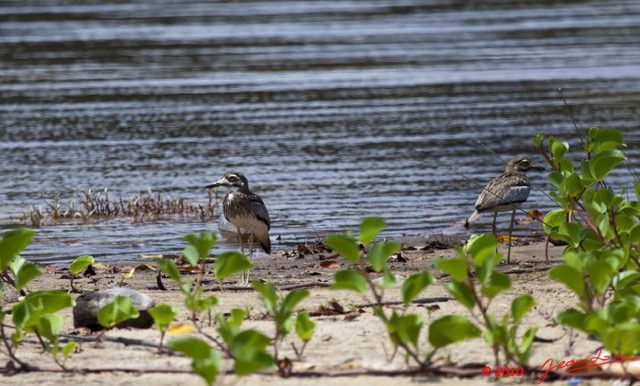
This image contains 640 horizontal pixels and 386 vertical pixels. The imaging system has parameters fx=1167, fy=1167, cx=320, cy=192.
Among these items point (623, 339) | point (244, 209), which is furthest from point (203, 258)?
point (244, 209)

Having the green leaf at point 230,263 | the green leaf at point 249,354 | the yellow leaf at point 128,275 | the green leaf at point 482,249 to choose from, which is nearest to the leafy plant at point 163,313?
the green leaf at point 230,263

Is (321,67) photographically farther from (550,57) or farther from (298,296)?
(298,296)

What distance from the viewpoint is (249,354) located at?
17.7ft

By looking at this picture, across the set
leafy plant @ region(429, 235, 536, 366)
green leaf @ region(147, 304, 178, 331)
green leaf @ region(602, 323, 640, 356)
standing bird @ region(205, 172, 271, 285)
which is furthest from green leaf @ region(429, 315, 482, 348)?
standing bird @ region(205, 172, 271, 285)

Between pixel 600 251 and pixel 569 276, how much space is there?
58cm

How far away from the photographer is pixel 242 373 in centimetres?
532

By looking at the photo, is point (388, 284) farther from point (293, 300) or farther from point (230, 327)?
point (230, 327)

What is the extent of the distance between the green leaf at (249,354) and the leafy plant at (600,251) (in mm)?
1556

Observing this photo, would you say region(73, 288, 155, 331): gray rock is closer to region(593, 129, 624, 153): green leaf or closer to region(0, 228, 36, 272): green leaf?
region(0, 228, 36, 272): green leaf

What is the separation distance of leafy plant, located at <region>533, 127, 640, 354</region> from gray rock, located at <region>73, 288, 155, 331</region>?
2673mm

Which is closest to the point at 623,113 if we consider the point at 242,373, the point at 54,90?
the point at 54,90

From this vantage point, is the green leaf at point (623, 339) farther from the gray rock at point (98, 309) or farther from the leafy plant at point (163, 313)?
the gray rock at point (98, 309)

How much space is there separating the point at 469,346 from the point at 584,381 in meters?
0.84

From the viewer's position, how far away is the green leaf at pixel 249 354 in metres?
5.32
